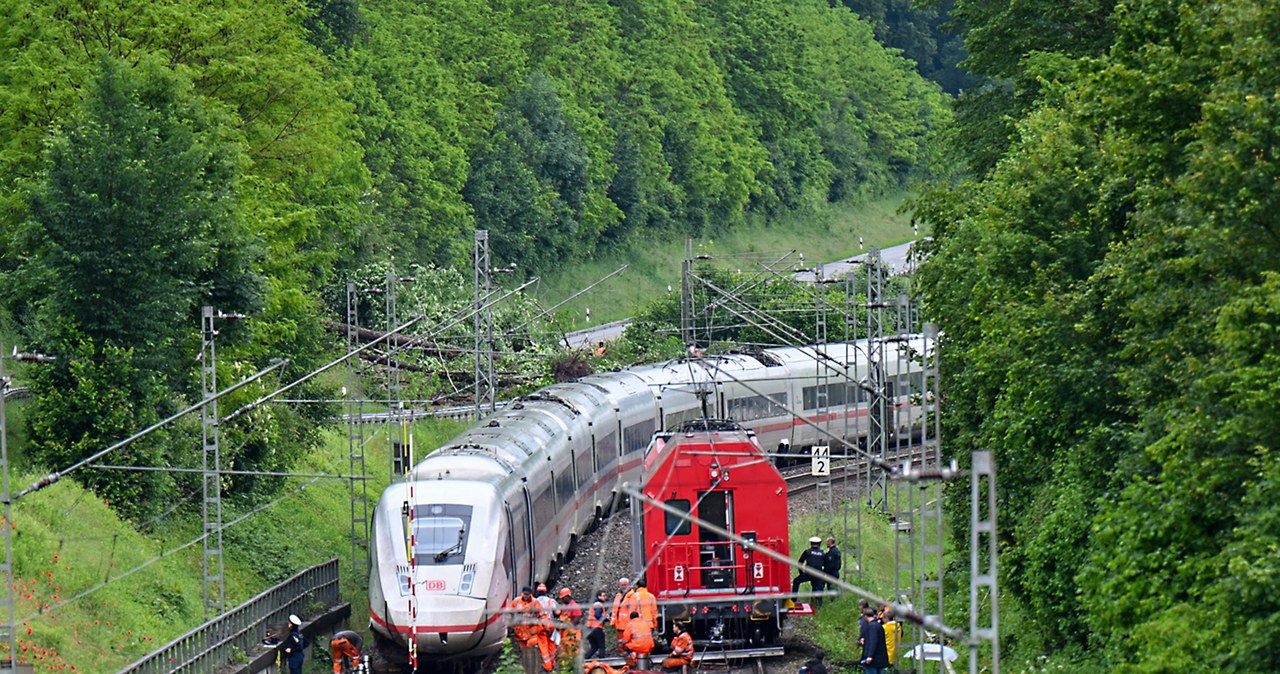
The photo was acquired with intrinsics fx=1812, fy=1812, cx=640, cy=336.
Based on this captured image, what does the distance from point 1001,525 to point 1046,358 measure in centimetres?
571

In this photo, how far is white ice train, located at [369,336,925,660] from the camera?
24984 millimetres

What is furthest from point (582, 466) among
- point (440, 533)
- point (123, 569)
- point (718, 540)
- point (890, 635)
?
point (890, 635)

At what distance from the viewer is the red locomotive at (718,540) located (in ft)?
89.2

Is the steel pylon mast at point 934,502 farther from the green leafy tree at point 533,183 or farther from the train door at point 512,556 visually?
the green leafy tree at point 533,183

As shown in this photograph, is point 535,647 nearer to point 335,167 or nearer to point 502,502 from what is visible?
point 502,502

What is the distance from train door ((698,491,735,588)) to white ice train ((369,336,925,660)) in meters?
1.75

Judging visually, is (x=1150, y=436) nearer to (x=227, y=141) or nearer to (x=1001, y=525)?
(x=1001, y=525)

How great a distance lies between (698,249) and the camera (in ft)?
283

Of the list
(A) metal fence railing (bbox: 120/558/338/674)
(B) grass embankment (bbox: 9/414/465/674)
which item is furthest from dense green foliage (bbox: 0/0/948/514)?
(A) metal fence railing (bbox: 120/558/338/674)

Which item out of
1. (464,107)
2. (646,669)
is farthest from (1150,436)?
(464,107)

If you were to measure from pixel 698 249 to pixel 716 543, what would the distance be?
194 feet

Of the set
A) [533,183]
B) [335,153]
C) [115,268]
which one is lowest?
[115,268]

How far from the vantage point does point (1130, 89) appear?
2062 cm

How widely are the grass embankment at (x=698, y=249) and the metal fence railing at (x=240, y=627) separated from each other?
3883 centimetres
